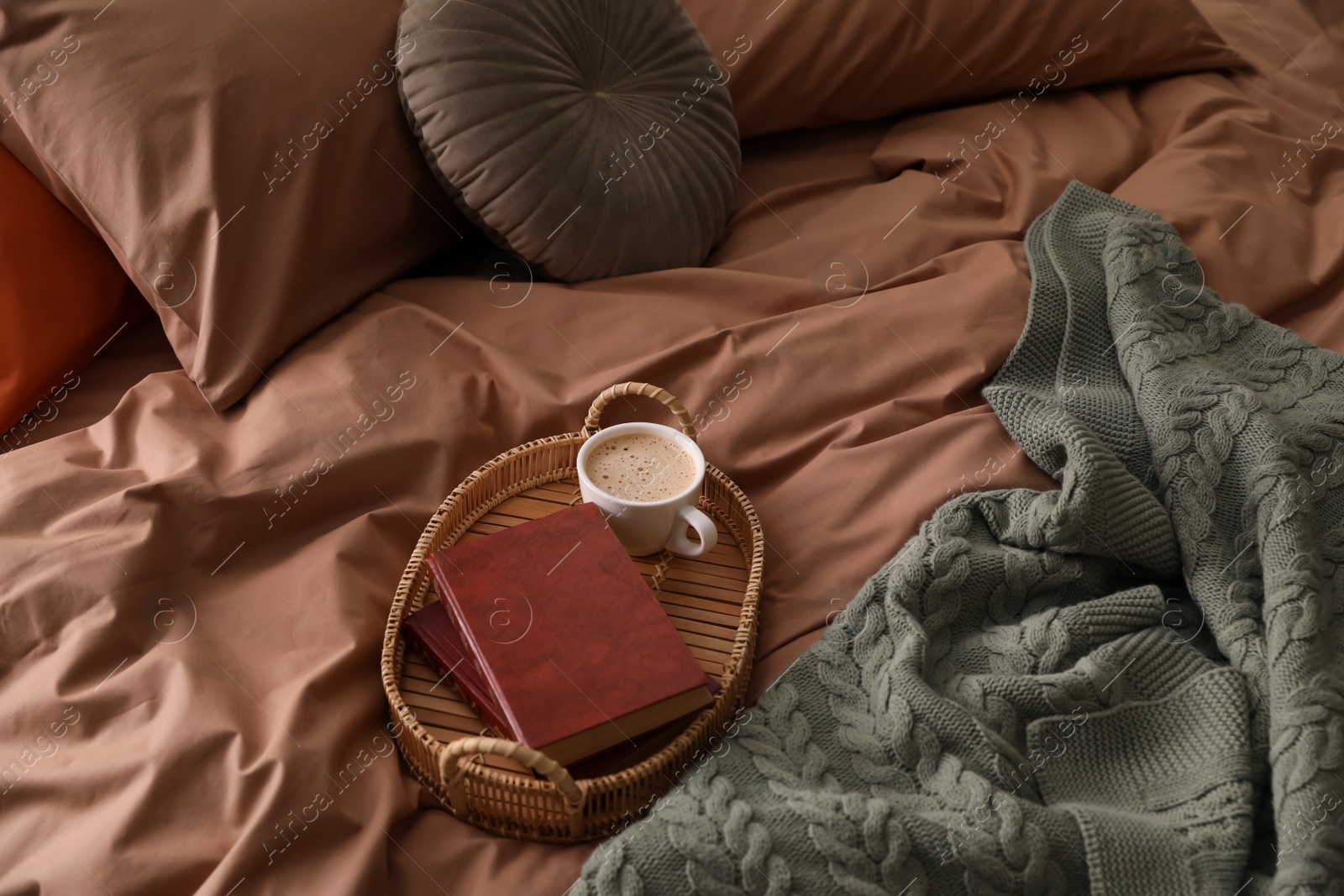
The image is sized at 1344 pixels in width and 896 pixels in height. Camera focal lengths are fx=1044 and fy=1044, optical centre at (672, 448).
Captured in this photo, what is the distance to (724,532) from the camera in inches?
36.7

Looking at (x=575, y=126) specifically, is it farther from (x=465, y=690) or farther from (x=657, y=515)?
(x=465, y=690)

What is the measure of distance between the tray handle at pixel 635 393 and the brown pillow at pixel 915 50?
1.81 feet

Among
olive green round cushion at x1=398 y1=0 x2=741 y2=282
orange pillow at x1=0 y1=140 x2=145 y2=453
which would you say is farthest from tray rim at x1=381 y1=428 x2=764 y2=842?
orange pillow at x1=0 y1=140 x2=145 y2=453

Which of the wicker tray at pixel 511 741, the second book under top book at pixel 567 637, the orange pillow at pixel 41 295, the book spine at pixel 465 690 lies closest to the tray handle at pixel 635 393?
the wicker tray at pixel 511 741

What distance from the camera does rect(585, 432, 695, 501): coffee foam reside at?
871mm

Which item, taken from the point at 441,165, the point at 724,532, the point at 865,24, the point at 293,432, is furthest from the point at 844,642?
the point at 865,24

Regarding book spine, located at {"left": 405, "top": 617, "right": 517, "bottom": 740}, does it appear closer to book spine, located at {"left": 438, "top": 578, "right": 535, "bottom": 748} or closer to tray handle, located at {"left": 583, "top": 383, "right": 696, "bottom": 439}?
book spine, located at {"left": 438, "top": 578, "right": 535, "bottom": 748}

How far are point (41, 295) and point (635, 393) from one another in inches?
22.7

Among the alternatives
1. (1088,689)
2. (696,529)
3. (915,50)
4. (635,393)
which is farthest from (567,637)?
(915,50)

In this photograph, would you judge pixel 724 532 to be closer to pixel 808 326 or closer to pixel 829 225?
pixel 808 326

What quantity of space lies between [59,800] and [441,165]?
25.6 inches

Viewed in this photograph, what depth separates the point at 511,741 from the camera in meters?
0.69

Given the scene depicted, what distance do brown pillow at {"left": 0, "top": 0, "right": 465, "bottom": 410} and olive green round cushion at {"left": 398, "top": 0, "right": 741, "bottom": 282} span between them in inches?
4.6

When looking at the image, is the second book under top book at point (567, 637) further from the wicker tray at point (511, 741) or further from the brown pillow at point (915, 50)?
the brown pillow at point (915, 50)
